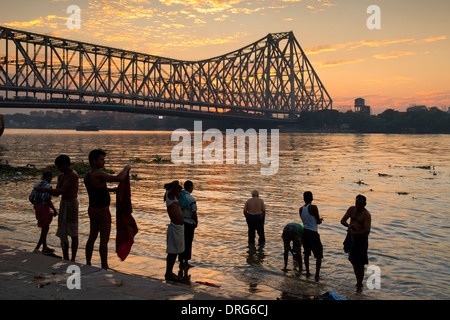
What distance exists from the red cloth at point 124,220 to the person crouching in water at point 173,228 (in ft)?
2.33

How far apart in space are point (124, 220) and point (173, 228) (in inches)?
36.2

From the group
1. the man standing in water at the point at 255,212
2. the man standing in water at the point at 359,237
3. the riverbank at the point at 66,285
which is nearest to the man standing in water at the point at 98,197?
the riverbank at the point at 66,285

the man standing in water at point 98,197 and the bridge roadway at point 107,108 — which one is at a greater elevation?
the bridge roadway at point 107,108

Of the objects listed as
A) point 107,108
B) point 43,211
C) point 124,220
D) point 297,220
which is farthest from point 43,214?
point 107,108

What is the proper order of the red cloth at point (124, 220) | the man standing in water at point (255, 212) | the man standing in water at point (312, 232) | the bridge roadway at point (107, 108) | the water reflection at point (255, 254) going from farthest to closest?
the bridge roadway at point (107, 108)
the man standing in water at point (255, 212)
the water reflection at point (255, 254)
the man standing in water at point (312, 232)
the red cloth at point (124, 220)

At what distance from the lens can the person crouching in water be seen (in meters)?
8.73

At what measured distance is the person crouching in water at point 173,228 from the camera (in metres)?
8.73

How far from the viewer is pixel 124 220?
8.69 m

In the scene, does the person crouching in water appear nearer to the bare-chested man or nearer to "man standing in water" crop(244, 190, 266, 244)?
the bare-chested man

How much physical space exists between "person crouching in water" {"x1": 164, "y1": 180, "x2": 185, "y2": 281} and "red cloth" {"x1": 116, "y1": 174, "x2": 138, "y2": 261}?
71 centimetres

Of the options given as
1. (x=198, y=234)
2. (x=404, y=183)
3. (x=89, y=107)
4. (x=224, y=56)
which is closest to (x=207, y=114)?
(x=89, y=107)

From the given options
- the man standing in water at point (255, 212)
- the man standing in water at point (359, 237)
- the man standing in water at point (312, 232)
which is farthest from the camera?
the man standing in water at point (255, 212)

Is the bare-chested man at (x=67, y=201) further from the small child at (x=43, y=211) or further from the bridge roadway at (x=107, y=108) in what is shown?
the bridge roadway at (x=107, y=108)

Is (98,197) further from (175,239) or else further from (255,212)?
(255,212)
